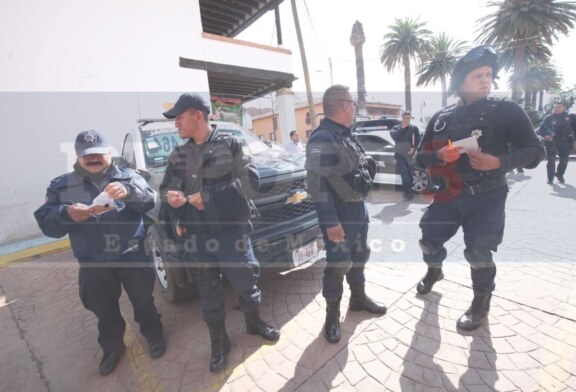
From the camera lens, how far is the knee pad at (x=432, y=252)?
8.59 ft

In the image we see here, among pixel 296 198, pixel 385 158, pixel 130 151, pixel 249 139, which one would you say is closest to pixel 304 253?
pixel 296 198

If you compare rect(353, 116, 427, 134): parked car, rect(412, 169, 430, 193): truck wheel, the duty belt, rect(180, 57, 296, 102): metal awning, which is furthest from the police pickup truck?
rect(353, 116, 427, 134): parked car

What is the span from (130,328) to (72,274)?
2.05 m

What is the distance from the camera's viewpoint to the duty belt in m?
2.17

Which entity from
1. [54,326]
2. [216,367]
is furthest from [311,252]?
[54,326]

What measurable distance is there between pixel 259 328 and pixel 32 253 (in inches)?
202

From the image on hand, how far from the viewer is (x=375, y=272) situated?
333 cm

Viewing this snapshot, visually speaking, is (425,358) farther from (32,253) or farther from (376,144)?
(32,253)

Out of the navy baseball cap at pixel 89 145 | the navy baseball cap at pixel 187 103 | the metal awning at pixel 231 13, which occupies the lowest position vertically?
the navy baseball cap at pixel 89 145

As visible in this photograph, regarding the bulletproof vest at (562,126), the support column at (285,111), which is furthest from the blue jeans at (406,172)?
the support column at (285,111)

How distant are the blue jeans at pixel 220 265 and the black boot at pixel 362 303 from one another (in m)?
0.95

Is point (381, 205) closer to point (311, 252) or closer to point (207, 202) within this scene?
point (311, 252)

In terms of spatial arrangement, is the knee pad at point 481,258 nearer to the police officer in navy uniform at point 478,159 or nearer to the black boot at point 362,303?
the police officer in navy uniform at point 478,159

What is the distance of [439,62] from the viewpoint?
2848cm
